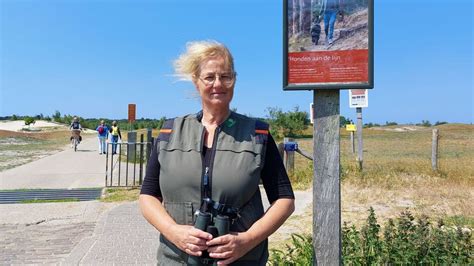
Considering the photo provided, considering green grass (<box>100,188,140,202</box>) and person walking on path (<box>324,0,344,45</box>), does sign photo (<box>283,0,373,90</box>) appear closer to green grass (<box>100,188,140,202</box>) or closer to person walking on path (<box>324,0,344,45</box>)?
person walking on path (<box>324,0,344,45</box>)

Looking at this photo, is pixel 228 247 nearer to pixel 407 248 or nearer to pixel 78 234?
pixel 407 248

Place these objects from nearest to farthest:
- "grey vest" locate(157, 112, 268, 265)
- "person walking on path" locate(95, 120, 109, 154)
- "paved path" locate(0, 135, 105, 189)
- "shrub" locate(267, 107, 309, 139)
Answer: "grey vest" locate(157, 112, 268, 265) → "paved path" locate(0, 135, 105, 189) → "person walking on path" locate(95, 120, 109, 154) → "shrub" locate(267, 107, 309, 139)

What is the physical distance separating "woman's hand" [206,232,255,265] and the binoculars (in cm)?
3

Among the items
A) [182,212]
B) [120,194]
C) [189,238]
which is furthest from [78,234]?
[189,238]

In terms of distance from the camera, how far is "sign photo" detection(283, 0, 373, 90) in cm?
286

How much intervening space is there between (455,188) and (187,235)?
8792 mm

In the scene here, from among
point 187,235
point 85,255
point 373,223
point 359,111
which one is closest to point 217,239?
point 187,235

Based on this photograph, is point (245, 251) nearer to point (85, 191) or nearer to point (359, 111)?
point (85, 191)

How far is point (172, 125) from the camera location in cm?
220

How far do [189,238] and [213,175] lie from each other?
30cm

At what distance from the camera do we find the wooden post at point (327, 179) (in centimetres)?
296

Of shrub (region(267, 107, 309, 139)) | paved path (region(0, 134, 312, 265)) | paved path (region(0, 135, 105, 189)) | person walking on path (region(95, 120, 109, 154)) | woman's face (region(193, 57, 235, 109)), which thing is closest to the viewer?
woman's face (region(193, 57, 235, 109))

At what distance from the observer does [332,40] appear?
2.89m

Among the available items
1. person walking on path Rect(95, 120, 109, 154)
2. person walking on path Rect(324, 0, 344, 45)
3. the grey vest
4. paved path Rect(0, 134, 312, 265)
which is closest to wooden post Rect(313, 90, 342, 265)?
person walking on path Rect(324, 0, 344, 45)
